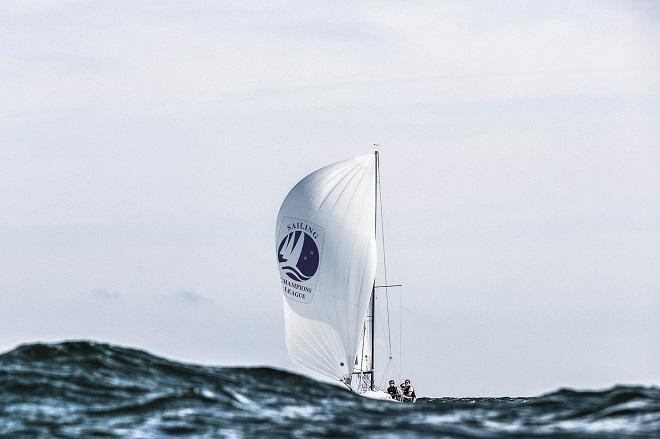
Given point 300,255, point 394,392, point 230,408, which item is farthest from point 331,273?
point 230,408

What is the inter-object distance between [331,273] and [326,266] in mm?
462

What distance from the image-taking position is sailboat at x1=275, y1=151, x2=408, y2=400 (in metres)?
52.1

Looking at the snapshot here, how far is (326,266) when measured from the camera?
5194cm

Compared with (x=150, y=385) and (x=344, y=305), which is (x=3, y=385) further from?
(x=344, y=305)

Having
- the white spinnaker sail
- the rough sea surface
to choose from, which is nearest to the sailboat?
the white spinnaker sail

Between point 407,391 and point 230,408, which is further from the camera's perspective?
point 407,391

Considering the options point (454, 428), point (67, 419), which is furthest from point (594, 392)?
point (67, 419)

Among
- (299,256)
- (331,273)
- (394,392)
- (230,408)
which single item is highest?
(299,256)

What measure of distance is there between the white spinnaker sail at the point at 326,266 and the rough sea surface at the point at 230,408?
81.6 ft

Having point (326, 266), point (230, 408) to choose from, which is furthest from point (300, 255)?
point (230, 408)

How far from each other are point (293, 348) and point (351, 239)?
18.9 feet

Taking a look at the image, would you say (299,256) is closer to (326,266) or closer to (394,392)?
(326,266)

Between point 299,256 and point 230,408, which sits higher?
point 299,256

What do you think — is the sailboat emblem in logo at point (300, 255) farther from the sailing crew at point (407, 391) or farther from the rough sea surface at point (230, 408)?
the rough sea surface at point (230, 408)
